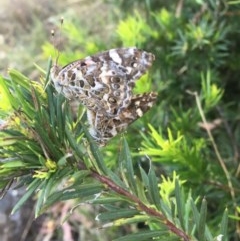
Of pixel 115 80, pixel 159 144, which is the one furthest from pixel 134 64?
pixel 159 144

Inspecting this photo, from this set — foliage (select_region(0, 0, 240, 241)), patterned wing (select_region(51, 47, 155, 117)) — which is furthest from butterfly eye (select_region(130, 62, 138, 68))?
foliage (select_region(0, 0, 240, 241))

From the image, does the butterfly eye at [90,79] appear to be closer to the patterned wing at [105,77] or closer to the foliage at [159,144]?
the patterned wing at [105,77]

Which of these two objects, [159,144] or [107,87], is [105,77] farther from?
[159,144]

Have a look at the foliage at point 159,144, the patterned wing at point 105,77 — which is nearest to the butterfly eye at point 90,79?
the patterned wing at point 105,77

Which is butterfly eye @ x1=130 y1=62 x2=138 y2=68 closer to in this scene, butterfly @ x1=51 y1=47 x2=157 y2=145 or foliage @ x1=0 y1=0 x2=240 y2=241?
butterfly @ x1=51 y1=47 x2=157 y2=145

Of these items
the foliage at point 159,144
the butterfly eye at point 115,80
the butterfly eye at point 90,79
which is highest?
the butterfly eye at point 90,79
